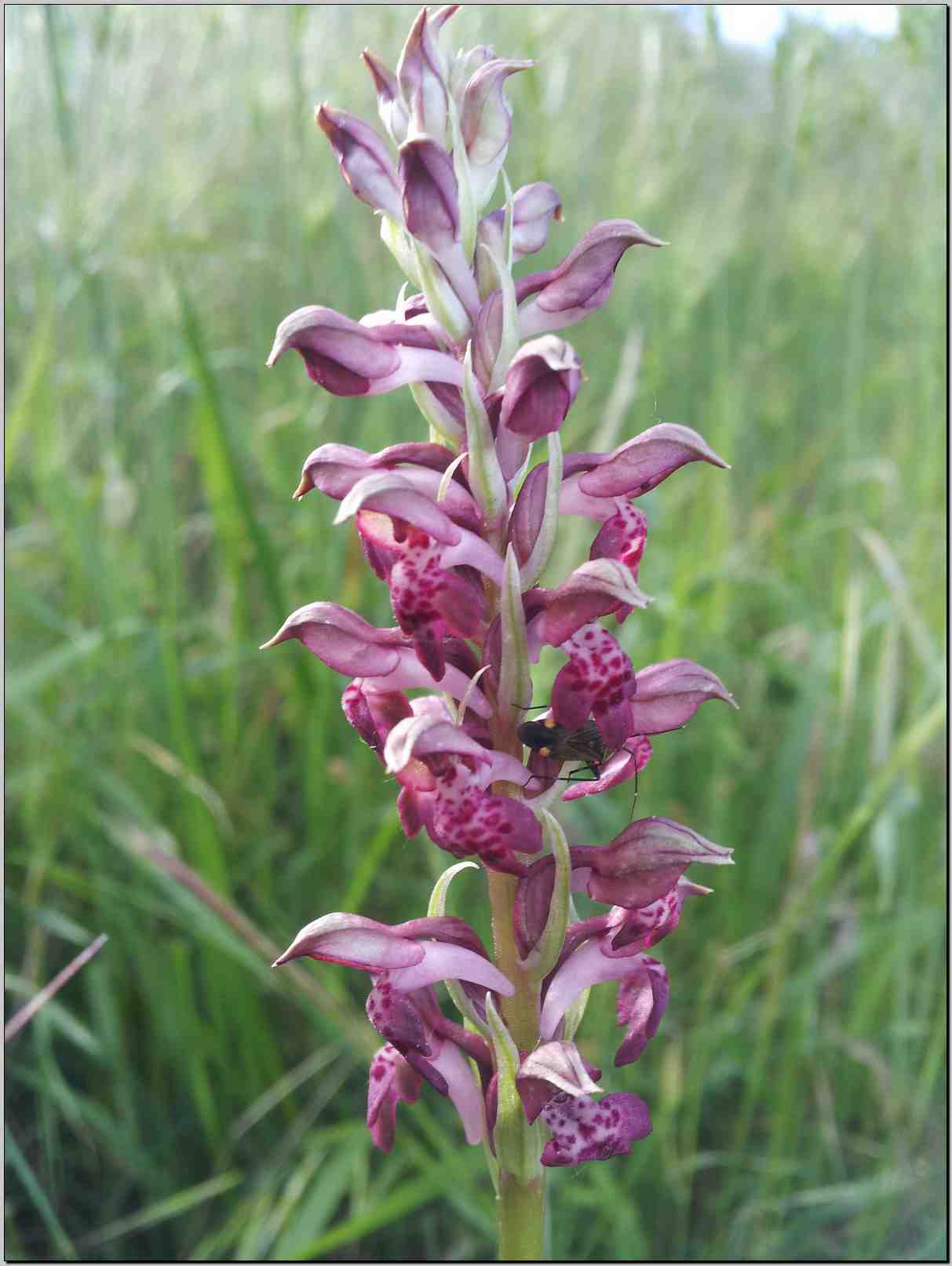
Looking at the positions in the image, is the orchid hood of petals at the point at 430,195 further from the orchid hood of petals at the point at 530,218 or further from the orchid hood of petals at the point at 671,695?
the orchid hood of petals at the point at 671,695

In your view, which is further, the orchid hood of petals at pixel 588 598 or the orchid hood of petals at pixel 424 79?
the orchid hood of petals at pixel 424 79

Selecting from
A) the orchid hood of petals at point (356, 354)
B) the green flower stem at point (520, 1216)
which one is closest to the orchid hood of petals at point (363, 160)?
the orchid hood of petals at point (356, 354)

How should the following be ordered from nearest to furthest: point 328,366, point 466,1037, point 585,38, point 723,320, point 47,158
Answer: point 328,366
point 466,1037
point 723,320
point 47,158
point 585,38

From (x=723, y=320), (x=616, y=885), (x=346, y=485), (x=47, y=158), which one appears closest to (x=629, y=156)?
(x=723, y=320)

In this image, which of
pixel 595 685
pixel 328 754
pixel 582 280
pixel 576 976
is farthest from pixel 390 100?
pixel 328 754

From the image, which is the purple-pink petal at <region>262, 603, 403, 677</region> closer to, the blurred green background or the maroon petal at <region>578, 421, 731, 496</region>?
the maroon petal at <region>578, 421, 731, 496</region>

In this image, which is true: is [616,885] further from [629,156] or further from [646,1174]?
[629,156]

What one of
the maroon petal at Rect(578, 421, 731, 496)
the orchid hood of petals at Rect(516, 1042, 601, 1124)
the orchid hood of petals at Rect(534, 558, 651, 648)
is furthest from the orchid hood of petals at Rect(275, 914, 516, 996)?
the maroon petal at Rect(578, 421, 731, 496)
